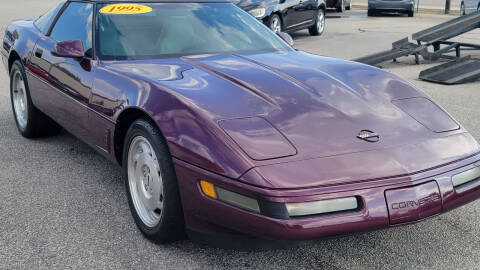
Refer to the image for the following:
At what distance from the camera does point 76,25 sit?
431 centimetres

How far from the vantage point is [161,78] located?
3.21m

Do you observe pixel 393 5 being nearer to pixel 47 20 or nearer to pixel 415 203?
pixel 47 20

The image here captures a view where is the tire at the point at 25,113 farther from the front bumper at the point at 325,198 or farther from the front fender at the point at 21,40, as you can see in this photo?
the front bumper at the point at 325,198

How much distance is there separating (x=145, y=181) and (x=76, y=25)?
66.5 inches

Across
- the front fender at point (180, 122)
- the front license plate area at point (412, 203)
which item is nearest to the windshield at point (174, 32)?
the front fender at point (180, 122)

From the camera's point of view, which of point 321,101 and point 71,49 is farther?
point 71,49

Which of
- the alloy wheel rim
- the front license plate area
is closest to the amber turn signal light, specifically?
the front license plate area

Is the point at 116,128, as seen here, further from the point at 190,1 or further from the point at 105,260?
the point at 190,1

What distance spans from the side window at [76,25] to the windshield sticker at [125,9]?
128mm

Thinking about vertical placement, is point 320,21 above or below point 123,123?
below

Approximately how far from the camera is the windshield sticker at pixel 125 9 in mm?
4016

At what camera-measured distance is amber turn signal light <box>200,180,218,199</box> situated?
257 centimetres

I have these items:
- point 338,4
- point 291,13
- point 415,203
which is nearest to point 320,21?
point 291,13

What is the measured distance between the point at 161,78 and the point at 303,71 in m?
0.84
